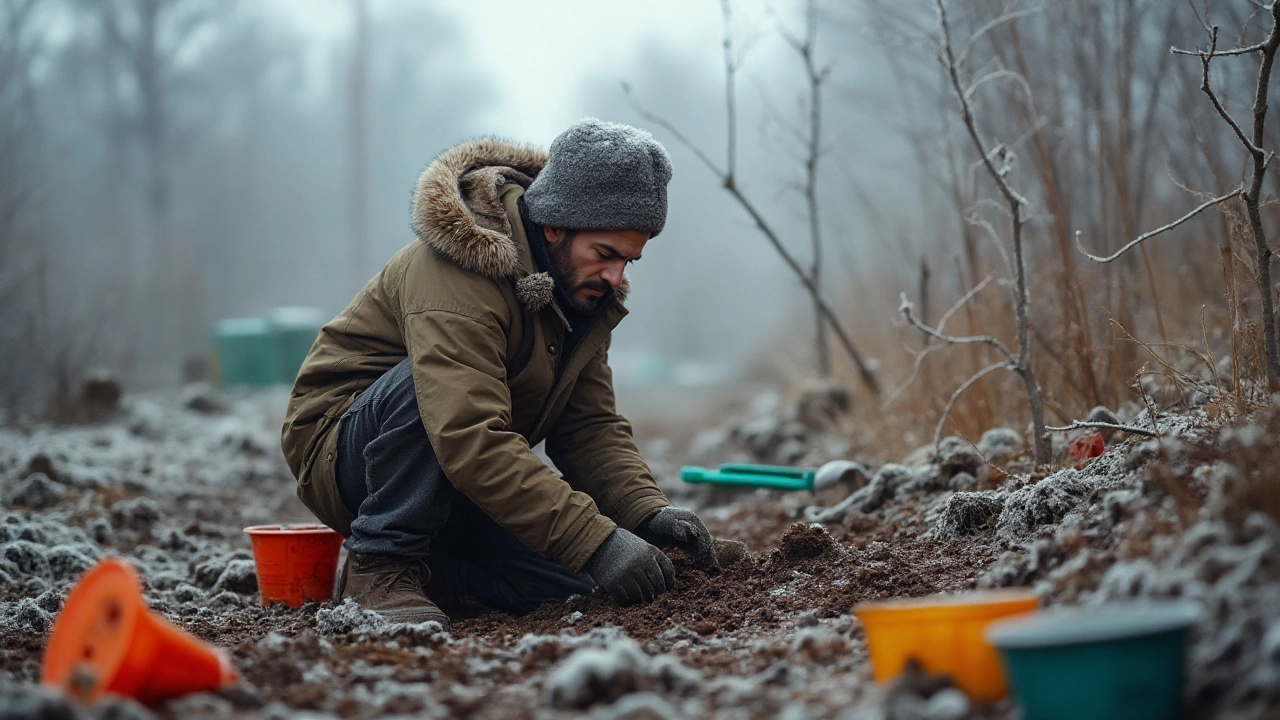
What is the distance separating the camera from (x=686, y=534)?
8.60 feet

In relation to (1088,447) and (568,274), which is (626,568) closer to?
(568,274)

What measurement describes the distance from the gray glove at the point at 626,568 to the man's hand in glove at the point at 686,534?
0.24m

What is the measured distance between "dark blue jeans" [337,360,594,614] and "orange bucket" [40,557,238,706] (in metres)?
0.80

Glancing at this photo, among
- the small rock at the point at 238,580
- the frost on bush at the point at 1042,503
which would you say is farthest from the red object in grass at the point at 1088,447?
the small rock at the point at 238,580

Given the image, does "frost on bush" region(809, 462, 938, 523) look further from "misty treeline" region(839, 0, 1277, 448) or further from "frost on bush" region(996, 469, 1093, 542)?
"frost on bush" region(996, 469, 1093, 542)

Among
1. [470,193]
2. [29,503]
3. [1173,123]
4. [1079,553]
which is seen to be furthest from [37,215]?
[1079,553]

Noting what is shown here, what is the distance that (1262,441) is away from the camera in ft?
5.69

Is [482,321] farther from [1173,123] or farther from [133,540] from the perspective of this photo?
[1173,123]

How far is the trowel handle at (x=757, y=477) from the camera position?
3.60 m

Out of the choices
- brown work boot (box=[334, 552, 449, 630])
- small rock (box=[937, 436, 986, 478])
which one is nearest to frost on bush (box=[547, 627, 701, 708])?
brown work boot (box=[334, 552, 449, 630])

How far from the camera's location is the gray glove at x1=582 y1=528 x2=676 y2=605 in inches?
91.6

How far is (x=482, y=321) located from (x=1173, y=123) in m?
4.13

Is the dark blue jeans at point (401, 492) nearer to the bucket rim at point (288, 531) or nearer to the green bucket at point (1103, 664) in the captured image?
the bucket rim at point (288, 531)

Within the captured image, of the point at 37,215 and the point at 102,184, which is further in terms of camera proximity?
the point at 102,184
